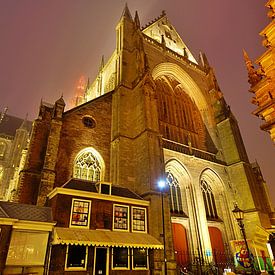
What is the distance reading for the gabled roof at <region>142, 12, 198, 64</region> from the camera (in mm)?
30625

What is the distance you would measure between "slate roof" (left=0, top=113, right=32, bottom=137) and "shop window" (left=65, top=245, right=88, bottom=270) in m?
45.4

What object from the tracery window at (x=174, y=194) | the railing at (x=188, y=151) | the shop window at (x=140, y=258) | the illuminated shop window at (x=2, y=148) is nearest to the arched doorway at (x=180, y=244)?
the tracery window at (x=174, y=194)

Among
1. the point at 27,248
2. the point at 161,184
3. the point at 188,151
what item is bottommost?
the point at 27,248

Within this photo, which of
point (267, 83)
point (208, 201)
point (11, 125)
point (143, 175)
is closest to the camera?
point (267, 83)

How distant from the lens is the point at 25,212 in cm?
995

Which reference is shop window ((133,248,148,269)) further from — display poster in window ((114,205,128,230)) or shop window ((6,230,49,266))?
shop window ((6,230,49,266))

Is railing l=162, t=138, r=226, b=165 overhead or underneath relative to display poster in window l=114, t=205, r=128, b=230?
overhead

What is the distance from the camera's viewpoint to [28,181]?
1288 centimetres

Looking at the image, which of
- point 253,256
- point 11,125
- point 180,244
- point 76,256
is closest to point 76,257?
point 76,256

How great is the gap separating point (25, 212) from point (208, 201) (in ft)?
51.2

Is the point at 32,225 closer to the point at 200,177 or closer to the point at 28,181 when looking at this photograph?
the point at 28,181

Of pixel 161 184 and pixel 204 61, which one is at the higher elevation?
pixel 204 61

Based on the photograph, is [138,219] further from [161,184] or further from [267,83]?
[267,83]

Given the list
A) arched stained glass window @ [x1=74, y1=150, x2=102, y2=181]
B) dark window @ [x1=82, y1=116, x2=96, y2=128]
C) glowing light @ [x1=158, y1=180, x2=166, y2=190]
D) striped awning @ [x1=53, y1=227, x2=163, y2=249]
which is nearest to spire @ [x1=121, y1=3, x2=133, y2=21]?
dark window @ [x1=82, y1=116, x2=96, y2=128]
